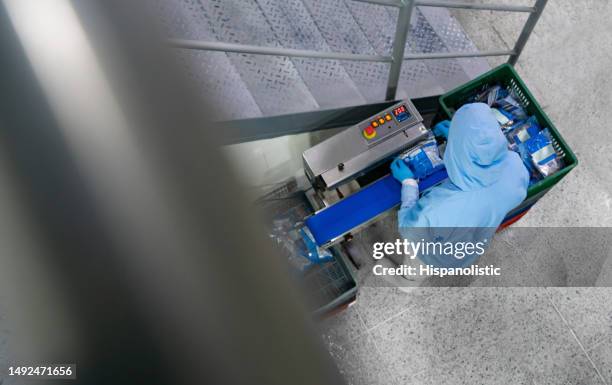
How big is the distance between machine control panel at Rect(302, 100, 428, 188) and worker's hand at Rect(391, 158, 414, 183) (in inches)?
2.4

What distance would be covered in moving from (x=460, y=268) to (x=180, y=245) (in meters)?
3.35

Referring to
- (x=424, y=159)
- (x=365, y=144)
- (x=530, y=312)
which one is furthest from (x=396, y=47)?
(x=530, y=312)

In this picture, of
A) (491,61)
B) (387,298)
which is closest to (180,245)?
(387,298)

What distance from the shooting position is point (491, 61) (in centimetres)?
392

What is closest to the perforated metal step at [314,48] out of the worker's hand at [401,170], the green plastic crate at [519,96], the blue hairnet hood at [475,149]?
the green plastic crate at [519,96]

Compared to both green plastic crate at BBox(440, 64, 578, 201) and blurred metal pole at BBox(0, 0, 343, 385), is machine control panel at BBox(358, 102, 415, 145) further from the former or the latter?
blurred metal pole at BBox(0, 0, 343, 385)

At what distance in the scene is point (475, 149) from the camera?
252cm

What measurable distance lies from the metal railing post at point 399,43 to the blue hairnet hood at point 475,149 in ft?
1.26

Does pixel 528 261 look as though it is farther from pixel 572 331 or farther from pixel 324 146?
pixel 324 146

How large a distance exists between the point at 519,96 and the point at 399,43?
1.06 metres

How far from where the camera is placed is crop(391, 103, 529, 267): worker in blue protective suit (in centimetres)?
254

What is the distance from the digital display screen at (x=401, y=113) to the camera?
2.85 meters

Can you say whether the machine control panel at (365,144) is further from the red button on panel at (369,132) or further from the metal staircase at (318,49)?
the metal staircase at (318,49)

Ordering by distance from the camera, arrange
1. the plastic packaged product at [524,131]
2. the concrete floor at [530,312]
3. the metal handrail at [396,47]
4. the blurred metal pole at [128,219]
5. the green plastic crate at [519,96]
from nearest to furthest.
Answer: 1. the blurred metal pole at [128,219]
2. the metal handrail at [396,47]
3. the green plastic crate at [519,96]
4. the plastic packaged product at [524,131]
5. the concrete floor at [530,312]
